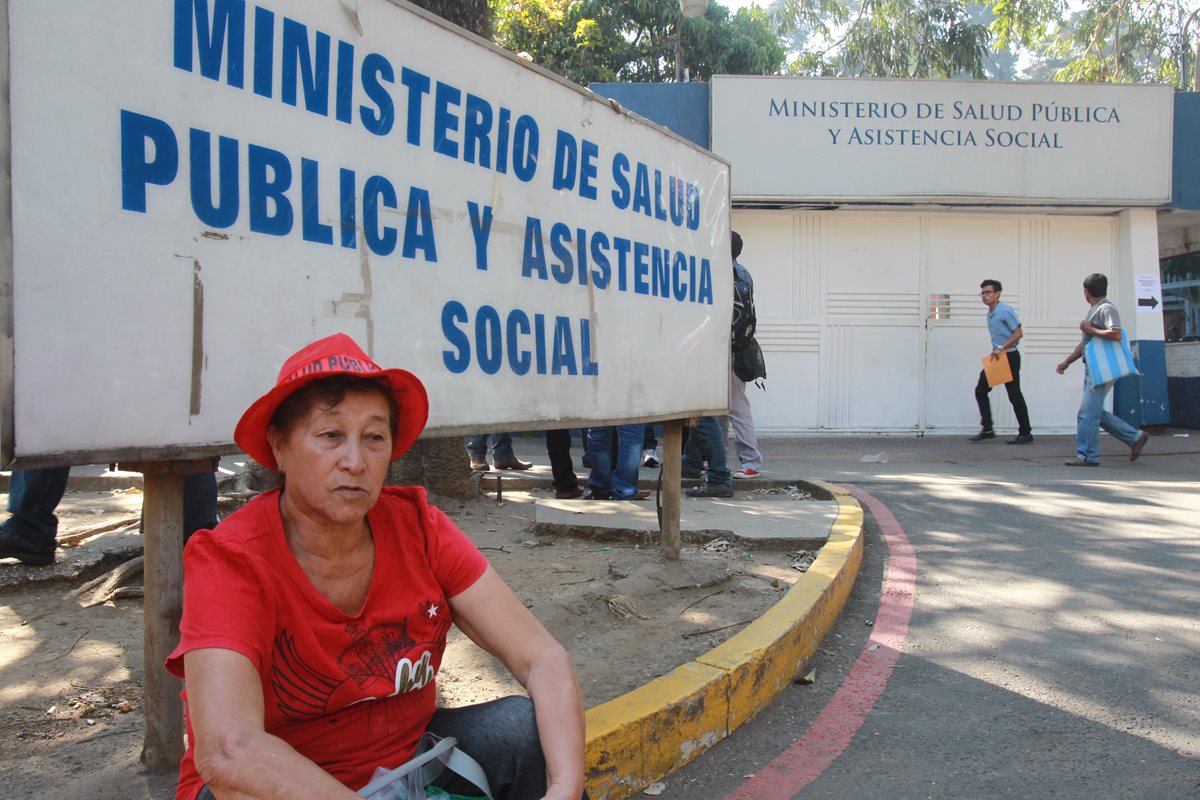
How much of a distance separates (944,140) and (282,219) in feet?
35.8

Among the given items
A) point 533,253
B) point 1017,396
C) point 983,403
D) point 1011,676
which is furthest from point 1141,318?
point 533,253

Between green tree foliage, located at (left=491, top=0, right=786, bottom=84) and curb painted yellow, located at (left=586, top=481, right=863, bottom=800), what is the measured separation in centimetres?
1693

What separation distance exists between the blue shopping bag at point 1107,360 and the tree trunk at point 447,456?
626 cm

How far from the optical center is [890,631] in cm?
411

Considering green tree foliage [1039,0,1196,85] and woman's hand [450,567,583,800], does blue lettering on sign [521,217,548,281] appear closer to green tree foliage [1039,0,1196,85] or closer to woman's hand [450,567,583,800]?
woman's hand [450,567,583,800]

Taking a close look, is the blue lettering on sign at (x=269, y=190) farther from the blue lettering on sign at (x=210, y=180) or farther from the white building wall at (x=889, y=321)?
the white building wall at (x=889, y=321)

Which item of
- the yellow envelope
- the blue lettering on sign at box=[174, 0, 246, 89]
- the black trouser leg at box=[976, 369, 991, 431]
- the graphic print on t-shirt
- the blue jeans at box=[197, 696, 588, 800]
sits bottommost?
the blue jeans at box=[197, 696, 588, 800]

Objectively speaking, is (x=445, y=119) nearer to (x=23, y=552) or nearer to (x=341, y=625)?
(x=341, y=625)

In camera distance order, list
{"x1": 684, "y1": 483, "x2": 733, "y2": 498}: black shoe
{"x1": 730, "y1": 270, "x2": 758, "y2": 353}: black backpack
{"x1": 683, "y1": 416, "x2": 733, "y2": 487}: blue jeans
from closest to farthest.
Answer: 1. {"x1": 683, "y1": 416, "x2": 733, "y2": 487}: blue jeans
2. {"x1": 684, "y1": 483, "x2": 733, "y2": 498}: black shoe
3. {"x1": 730, "y1": 270, "x2": 758, "y2": 353}: black backpack

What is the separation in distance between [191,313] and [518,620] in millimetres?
1044

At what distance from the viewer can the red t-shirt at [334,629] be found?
63.9 inches

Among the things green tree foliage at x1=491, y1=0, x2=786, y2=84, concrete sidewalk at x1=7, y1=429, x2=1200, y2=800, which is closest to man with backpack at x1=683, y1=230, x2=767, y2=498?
concrete sidewalk at x1=7, y1=429, x2=1200, y2=800

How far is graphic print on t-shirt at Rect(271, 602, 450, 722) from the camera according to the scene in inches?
66.6

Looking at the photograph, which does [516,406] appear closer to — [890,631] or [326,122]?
[326,122]
